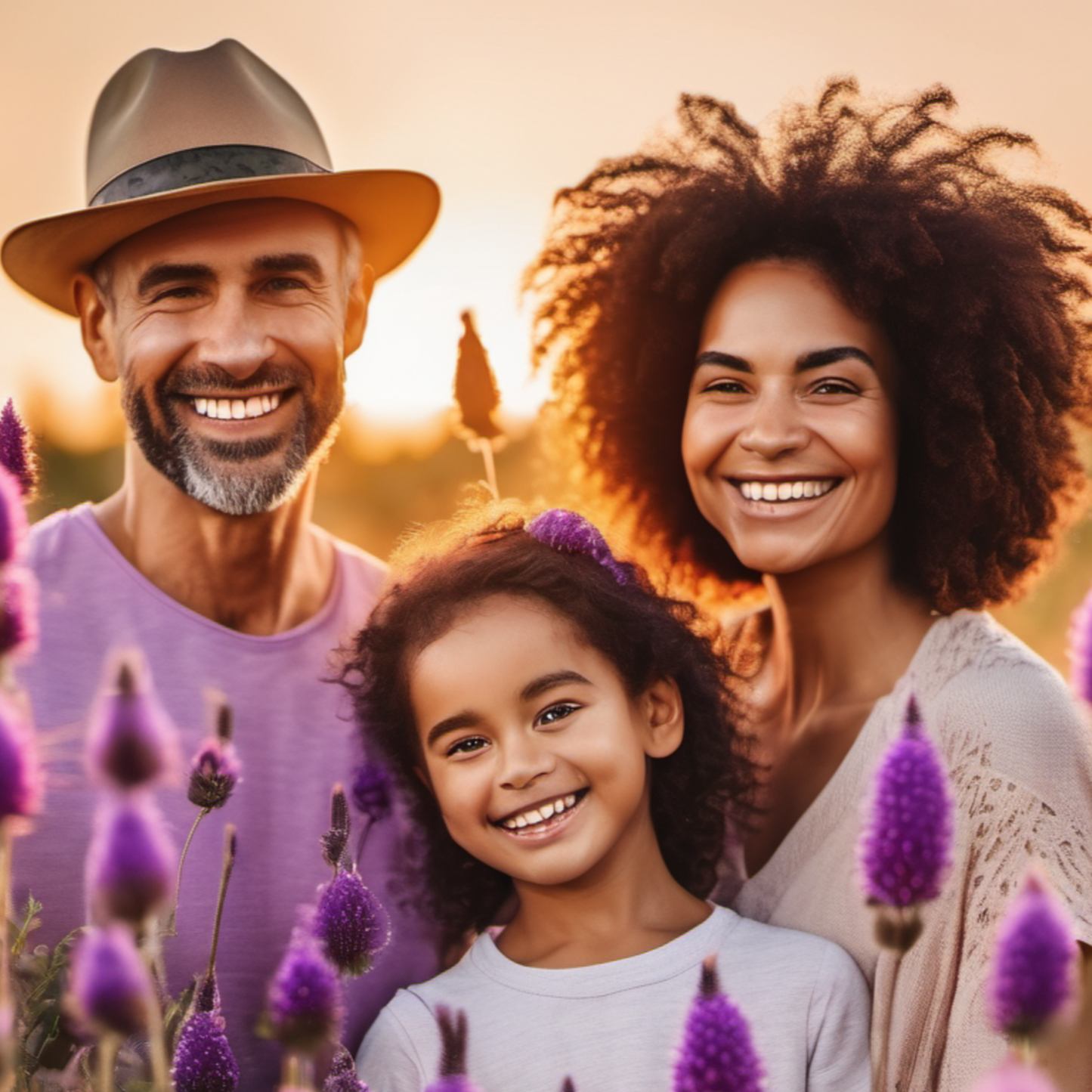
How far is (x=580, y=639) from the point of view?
3.19m

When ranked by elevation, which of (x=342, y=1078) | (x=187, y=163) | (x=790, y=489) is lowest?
(x=342, y=1078)

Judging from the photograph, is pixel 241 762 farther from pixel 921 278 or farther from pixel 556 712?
pixel 921 278

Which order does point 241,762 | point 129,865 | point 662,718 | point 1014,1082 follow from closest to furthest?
point 1014,1082, point 129,865, point 662,718, point 241,762

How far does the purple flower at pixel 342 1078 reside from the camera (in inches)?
85.6

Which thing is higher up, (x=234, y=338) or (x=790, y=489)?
(x=234, y=338)

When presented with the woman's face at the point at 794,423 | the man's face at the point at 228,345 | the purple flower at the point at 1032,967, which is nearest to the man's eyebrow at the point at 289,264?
the man's face at the point at 228,345

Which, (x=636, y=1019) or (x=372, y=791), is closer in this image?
(x=636, y=1019)

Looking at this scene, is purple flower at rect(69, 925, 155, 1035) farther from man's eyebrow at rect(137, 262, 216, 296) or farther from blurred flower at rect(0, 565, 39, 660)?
man's eyebrow at rect(137, 262, 216, 296)

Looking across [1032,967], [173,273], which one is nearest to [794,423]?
[173,273]

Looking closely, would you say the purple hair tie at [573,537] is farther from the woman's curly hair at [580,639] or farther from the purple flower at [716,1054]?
the purple flower at [716,1054]

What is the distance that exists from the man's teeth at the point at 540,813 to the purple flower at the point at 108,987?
183 centimetres

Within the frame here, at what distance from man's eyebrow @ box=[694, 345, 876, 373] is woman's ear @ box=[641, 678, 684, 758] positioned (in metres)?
0.81

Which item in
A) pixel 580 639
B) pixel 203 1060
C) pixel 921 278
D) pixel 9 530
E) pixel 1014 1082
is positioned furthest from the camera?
pixel 921 278

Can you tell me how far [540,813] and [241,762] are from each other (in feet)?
3.72
